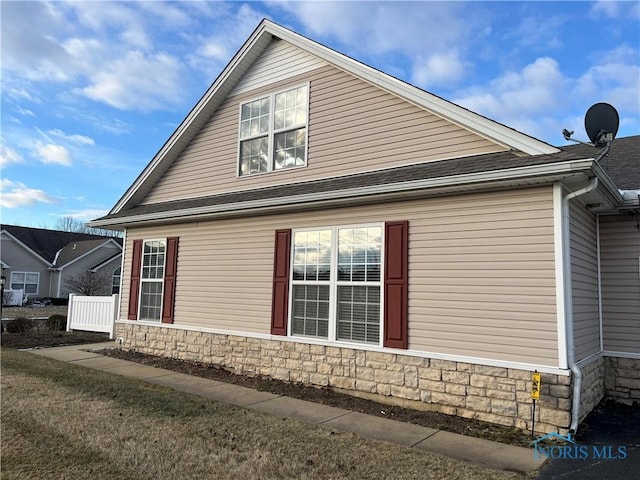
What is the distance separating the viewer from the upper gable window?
8.31 m

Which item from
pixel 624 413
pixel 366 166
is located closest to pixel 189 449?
pixel 366 166

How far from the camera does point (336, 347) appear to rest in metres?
6.83

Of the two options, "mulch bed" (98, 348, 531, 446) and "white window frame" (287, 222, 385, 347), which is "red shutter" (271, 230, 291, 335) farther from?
"mulch bed" (98, 348, 531, 446)

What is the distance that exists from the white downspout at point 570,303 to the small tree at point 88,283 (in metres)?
26.4

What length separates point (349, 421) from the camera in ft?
18.0

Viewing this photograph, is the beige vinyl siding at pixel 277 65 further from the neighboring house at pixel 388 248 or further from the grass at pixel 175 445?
the grass at pixel 175 445

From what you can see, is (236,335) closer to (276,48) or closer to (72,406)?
(72,406)

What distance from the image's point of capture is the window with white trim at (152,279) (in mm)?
9914

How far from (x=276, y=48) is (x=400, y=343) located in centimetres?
639

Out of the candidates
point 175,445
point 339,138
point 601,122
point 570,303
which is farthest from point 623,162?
point 175,445

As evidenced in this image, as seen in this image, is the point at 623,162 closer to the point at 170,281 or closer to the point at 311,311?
the point at 311,311

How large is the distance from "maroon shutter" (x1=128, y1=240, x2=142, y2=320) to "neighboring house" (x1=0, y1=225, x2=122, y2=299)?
2177 cm

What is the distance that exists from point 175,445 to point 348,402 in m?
2.66

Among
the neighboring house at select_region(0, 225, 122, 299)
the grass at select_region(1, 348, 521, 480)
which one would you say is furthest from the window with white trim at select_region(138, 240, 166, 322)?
the neighboring house at select_region(0, 225, 122, 299)
